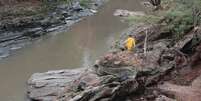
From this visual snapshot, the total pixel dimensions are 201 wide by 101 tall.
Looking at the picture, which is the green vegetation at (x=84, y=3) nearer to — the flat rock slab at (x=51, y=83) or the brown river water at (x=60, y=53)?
the brown river water at (x=60, y=53)

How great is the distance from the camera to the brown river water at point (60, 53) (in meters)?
16.2

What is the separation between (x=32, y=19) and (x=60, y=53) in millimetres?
4142

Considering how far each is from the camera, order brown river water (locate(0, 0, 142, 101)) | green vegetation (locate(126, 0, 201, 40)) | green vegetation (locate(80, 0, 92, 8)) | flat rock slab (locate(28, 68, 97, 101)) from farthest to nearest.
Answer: green vegetation (locate(80, 0, 92, 8)) → brown river water (locate(0, 0, 142, 101)) → flat rock slab (locate(28, 68, 97, 101)) → green vegetation (locate(126, 0, 201, 40))

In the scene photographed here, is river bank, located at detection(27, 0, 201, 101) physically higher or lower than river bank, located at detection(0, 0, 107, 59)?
higher

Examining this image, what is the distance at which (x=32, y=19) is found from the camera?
22.9m

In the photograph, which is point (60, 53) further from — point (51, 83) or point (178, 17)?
point (178, 17)

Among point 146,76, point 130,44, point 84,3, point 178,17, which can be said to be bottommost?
point 84,3

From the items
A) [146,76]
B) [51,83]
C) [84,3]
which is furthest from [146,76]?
[84,3]

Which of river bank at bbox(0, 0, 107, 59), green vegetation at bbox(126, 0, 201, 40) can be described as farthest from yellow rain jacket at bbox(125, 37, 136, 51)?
river bank at bbox(0, 0, 107, 59)

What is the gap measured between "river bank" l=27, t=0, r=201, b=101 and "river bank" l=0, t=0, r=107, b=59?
8.72 meters

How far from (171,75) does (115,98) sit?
173 centimetres

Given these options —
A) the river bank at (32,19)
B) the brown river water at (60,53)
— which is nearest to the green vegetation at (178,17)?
the brown river water at (60,53)

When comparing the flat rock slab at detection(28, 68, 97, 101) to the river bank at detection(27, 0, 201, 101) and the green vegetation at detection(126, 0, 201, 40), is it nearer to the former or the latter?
the river bank at detection(27, 0, 201, 101)

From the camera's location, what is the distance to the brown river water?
16188 millimetres
